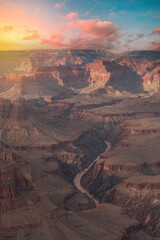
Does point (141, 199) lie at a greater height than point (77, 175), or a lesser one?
lesser

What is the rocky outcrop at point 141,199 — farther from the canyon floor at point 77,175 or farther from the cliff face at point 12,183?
the cliff face at point 12,183

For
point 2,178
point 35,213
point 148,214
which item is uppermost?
point 2,178

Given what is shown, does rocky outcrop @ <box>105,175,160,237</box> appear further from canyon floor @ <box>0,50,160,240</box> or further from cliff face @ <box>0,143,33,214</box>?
cliff face @ <box>0,143,33,214</box>

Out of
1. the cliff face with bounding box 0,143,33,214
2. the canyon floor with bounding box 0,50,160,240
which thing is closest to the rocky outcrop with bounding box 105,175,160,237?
the canyon floor with bounding box 0,50,160,240

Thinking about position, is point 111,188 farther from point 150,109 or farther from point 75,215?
point 150,109

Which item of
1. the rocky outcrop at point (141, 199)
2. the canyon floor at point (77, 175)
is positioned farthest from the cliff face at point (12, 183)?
the rocky outcrop at point (141, 199)

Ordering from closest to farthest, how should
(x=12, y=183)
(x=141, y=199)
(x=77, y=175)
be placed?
(x=12, y=183), (x=141, y=199), (x=77, y=175)

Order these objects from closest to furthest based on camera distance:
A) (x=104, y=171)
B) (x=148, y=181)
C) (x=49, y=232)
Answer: (x=49, y=232)
(x=148, y=181)
(x=104, y=171)

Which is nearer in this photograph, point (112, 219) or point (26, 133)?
point (112, 219)

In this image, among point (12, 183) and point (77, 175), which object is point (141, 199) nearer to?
point (12, 183)

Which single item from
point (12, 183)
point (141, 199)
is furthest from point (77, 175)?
point (12, 183)

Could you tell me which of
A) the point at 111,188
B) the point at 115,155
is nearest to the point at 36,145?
the point at 115,155
